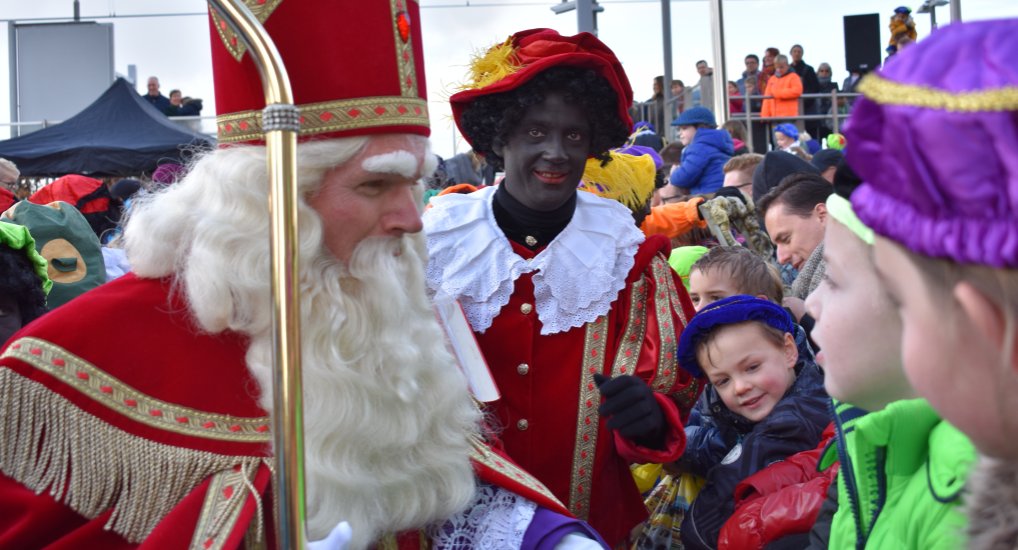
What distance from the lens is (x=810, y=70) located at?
12.9 metres

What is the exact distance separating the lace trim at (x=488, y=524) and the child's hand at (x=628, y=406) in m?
0.42

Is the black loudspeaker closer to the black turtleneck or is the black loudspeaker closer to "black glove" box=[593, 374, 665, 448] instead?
the black turtleneck

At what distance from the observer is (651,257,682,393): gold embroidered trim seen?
2.95 meters

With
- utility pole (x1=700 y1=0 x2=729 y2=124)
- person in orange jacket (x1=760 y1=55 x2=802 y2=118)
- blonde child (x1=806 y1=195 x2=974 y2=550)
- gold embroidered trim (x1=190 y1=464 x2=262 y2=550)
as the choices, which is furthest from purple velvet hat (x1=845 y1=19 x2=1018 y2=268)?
person in orange jacket (x1=760 y1=55 x2=802 y2=118)

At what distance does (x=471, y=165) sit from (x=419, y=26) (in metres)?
6.97

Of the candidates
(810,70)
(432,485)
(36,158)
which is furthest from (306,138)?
(810,70)

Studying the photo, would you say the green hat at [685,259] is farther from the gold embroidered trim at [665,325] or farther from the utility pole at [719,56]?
the utility pole at [719,56]

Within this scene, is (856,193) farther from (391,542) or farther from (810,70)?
(810,70)

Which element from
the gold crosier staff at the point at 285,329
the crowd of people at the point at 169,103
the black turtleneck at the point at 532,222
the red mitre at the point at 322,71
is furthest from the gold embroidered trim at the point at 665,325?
the crowd of people at the point at 169,103

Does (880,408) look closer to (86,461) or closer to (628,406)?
(628,406)

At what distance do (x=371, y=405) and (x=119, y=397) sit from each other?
0.47 meters

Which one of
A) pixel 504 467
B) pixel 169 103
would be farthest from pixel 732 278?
pixel 169 103

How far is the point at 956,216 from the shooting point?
3.25 feet

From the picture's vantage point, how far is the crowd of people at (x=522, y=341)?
1060 millimetres
